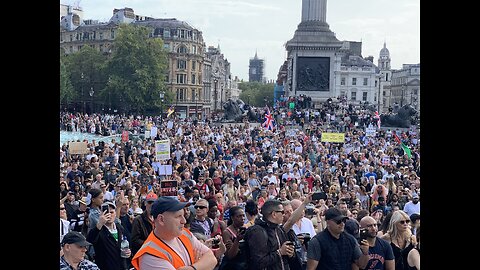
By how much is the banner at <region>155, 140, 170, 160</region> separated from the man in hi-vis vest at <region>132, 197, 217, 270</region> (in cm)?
1107

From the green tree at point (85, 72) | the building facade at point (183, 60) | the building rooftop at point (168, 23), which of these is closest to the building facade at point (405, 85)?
the building facade at point (183, 60)

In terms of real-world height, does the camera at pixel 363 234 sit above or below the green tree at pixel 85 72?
below

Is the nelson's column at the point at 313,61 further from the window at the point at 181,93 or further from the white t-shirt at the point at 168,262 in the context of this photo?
the white t-shirt at the point at 168,262

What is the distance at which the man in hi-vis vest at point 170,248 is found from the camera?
4156 millimetres

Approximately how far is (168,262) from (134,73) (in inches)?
2757

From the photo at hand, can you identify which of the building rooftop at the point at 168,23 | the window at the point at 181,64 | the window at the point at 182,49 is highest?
the building rooftop at the point at 168,23

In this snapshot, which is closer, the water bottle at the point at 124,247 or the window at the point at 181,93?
the water bottle at the point at 124,247

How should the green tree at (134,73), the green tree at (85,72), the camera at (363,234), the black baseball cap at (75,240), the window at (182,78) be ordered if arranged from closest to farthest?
the black baseball cap at (75,240), the camera at (363,234), the green tree at (134,73), the green tree at (85,72), the window at (182,78)

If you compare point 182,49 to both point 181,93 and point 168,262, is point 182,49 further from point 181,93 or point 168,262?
point 168,262

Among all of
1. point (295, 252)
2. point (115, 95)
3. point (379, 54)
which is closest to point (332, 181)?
point (295, 252)

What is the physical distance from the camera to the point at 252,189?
554 inches

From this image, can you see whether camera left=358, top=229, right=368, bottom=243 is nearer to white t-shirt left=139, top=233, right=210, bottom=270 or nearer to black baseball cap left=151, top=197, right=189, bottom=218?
white t-shirt left=139, top=233, right=210, bottom=270
